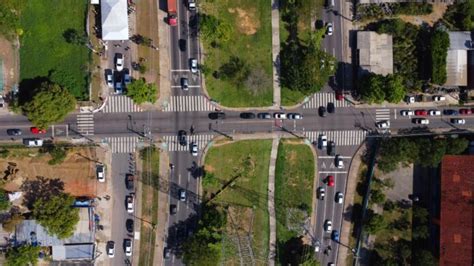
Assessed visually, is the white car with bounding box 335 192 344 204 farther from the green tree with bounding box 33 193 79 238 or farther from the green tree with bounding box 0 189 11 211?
the green tree with bounding box 0 189 11 211

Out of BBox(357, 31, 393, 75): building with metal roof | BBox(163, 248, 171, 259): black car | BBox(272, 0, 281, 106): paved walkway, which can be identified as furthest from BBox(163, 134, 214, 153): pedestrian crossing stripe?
BBox(357, 31, 393, 75): building with metal roof

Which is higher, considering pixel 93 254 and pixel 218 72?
pixel 218 72

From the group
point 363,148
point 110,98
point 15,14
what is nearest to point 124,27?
point 110,98

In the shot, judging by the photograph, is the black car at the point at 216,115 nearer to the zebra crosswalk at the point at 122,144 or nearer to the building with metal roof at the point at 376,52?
the zebra crosswalk at the point at 122,144

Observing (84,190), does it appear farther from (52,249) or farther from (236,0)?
(236,0)

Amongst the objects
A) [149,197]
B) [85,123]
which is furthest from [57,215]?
[85,123]
